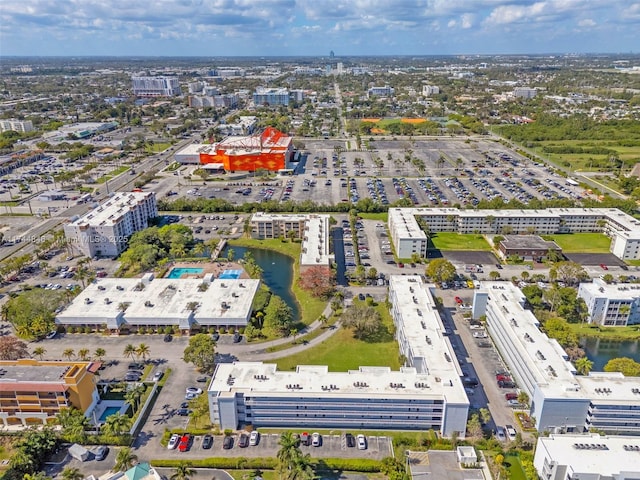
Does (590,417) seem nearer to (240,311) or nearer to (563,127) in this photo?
(240,311)

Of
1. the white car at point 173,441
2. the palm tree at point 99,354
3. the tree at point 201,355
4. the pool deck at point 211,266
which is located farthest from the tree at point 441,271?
the palm tree at point 99,354

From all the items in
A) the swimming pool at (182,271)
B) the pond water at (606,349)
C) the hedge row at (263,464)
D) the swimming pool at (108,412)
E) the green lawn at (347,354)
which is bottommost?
the pond water at (606,349)

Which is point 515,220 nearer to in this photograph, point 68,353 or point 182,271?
point 182,271

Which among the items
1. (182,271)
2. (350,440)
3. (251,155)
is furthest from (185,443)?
(251,155)

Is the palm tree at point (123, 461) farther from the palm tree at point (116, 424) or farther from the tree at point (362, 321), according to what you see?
the tree at point (362, 321)

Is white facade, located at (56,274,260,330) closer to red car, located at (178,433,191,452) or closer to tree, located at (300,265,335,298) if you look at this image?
tree, located at (300,265,335,298)

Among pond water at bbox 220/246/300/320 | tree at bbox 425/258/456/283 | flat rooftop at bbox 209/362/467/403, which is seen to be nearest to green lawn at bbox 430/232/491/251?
tree at bbox 425/258/456/283
